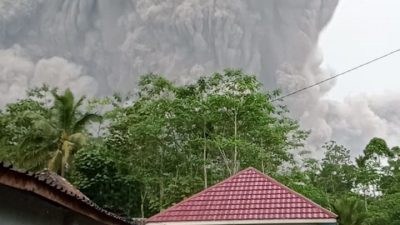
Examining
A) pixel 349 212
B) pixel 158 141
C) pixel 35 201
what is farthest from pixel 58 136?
pixel 35 201

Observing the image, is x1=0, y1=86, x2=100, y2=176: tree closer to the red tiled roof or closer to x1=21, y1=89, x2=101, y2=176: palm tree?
x1=21, y1=89, x2=101, y2=176: palm tree

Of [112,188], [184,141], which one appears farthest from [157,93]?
[112,188]

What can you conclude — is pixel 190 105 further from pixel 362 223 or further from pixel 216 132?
pixel 362 223

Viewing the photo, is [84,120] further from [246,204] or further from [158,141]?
[246,204]

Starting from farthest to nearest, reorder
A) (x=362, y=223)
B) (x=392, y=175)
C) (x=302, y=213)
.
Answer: (x=392, y=175) → (x=362, y=223) → (x=302, y=213)

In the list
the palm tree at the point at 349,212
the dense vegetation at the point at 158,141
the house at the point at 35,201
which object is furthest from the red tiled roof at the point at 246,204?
the palm tree at the point at 349,212

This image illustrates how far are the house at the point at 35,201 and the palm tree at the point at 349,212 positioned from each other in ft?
90.0

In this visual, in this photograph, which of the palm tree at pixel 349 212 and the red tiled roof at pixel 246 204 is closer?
the red tiled roof at pixel 246 204

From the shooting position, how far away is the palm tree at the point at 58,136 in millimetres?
25453

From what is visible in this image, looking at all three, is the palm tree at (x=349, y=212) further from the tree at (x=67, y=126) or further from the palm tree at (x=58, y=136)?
the palm tree at (x=58, y=136)

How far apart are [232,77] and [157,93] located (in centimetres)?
492

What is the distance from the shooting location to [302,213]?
34.0 ft

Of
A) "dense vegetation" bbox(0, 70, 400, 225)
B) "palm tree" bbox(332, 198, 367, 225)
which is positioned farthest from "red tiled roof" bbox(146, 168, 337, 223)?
"palm tree" bbox(332, 198, 367, 225)

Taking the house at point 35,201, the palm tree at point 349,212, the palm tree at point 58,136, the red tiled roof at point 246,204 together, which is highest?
the palm tree at point 58,136
